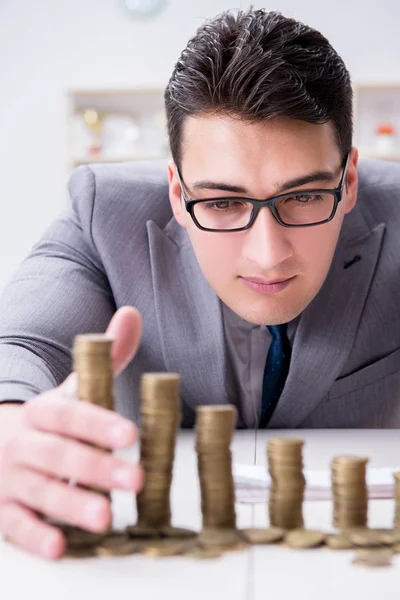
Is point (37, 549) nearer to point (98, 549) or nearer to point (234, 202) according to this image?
point (98, 549)

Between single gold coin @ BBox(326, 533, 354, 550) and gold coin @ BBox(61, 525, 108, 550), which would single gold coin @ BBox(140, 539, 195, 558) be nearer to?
gold coin @ BBox(61, 525, 108, 550)

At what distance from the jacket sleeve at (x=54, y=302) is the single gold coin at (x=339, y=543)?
56 cm

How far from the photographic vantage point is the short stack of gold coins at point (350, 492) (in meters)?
1.16

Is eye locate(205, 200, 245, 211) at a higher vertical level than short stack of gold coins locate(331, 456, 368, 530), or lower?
higher

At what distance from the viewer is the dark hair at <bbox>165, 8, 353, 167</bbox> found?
1.88 meters

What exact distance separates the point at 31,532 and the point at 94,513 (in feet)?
0.34

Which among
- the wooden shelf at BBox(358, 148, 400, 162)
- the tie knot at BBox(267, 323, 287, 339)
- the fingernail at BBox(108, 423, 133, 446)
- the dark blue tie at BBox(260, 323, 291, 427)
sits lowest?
the dark blue tie at BBox(260, 323, 291, 427)

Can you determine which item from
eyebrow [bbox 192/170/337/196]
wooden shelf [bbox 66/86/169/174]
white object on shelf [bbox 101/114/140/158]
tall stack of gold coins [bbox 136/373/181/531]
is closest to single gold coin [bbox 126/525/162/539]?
tall stack of gold coins [bbox 136/373/181/531]

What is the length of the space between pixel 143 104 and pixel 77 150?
587mm

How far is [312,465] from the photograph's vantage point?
1627 millimetres

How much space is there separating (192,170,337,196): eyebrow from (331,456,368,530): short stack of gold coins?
79cm

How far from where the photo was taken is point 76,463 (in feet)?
3.34

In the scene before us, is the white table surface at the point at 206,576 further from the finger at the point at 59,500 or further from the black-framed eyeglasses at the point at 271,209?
the black-framed eyeglasses at the point at 271,209

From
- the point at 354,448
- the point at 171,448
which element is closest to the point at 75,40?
the point at 354,448
